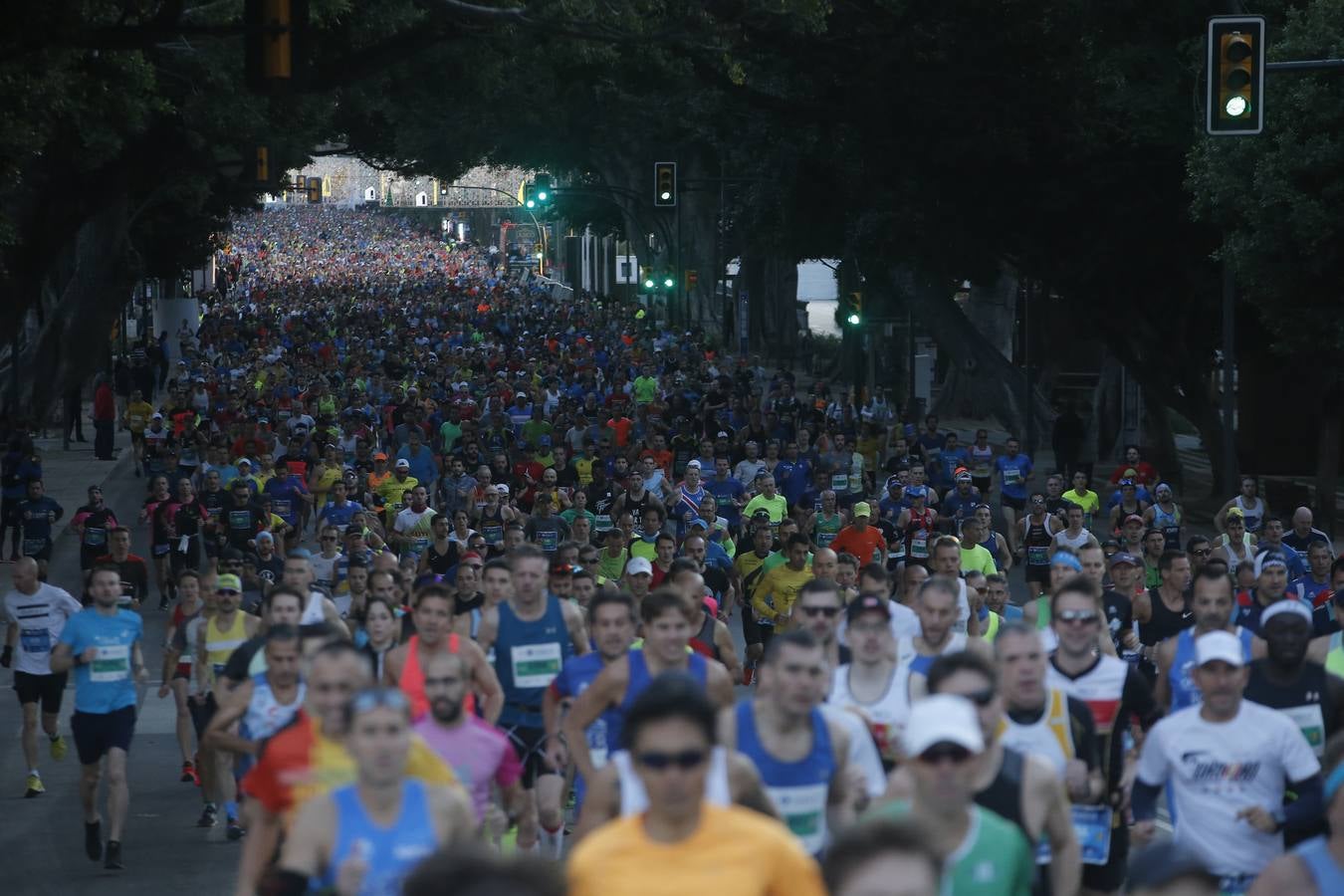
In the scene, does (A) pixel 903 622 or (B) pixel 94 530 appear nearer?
(A) pixel 903 622

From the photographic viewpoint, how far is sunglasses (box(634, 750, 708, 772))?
478 centimetres

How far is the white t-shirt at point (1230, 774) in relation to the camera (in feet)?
23.2

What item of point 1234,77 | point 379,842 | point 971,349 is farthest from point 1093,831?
point 971,349

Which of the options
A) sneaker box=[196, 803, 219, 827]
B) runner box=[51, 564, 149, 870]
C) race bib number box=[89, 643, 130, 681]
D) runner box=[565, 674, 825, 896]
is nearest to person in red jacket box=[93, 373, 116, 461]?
sneaker box=[196, 803, 219, 827]

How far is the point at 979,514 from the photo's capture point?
17.0 metres

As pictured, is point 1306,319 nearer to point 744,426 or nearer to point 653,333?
point 744,426

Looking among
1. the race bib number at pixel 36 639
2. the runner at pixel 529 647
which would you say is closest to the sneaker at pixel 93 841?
the race bib number at pixel 36 639

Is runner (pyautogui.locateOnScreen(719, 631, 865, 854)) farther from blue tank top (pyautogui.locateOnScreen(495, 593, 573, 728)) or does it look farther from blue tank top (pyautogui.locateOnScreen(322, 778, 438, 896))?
blue tank top (pyautogui.locateOnScreen(495, 593, 573, 728))

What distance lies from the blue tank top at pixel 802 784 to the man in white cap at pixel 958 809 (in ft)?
2.87

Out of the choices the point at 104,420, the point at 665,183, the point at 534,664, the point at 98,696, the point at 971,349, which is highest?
the point at 665,183

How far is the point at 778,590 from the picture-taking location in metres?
15.6

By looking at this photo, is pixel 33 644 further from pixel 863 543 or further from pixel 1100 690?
pixel 1100 690

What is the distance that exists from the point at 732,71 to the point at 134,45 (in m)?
7.83

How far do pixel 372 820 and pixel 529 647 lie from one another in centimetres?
464
